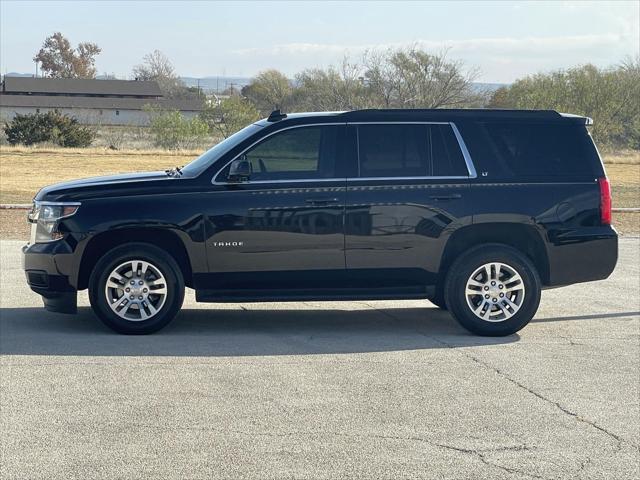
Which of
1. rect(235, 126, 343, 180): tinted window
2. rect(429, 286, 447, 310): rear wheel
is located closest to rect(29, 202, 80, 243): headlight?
rect(235, 126, 343, 180): tinted window

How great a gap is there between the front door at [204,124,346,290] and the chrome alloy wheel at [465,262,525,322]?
1.23 meters

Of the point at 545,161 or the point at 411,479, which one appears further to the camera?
the point at 545,161

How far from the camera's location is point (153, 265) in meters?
9.04

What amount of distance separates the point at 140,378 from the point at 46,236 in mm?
2259

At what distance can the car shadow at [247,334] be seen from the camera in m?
8.62

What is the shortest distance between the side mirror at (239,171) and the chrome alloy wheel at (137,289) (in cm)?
108

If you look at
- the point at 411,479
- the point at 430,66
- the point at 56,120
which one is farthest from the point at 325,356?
the point at 56,120

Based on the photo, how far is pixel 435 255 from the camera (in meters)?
9.34

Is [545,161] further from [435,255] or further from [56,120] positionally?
[56,120]

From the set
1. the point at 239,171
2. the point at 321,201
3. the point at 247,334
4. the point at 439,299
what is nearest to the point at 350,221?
the point at 321,201

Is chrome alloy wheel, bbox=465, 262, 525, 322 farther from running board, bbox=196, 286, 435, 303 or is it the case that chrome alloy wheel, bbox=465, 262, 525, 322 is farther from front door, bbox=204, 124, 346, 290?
front door, bbox=204, 124, 346, 290

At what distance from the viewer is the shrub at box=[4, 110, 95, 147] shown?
60438mm

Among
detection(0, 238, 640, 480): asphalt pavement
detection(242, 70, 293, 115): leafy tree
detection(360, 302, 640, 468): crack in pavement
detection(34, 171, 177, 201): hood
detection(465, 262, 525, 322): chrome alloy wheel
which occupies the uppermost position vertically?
detection(242, 70, 293, 115): leafy tree

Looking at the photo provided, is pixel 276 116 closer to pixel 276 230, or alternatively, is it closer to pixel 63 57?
pixel 276 230
